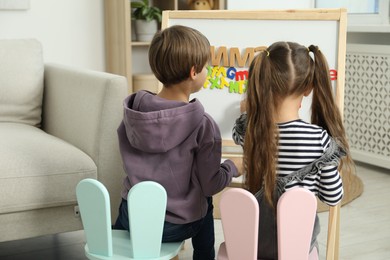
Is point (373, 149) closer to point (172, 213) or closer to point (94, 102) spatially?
point (94, 102)

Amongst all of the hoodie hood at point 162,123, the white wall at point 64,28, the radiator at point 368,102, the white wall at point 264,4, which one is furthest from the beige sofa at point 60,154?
the radiator at point 368,102

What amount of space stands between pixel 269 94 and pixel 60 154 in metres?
0.79

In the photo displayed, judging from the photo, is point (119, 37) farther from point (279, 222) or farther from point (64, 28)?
point (279, 222)

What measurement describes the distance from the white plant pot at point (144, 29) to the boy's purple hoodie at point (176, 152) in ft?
5.92

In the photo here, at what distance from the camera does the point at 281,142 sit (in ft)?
4.62

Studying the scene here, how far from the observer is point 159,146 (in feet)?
4.81

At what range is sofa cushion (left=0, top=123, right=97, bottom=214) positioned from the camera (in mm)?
1805

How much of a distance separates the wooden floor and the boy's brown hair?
89cm

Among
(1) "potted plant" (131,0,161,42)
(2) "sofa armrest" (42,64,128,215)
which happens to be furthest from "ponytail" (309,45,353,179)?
(1) "potted plant" (131,0,161,42)

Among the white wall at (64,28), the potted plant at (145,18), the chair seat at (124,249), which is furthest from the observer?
the potted plant at (145,18)

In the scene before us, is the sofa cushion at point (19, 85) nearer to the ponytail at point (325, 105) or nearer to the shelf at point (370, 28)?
the ponytail at point (325, 105)

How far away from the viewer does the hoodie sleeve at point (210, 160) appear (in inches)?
58.3

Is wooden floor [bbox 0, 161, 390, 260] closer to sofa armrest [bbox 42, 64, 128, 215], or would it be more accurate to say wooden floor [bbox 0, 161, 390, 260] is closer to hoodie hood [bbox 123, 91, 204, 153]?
sofa armrest [bbox 42, 64, 128, 215]

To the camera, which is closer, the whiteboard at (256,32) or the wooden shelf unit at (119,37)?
the whiteboard at (256,32)
